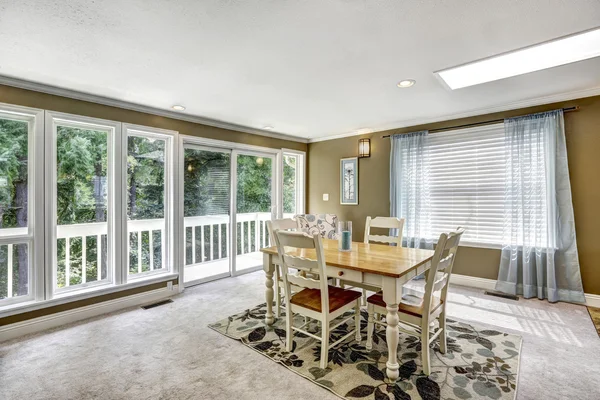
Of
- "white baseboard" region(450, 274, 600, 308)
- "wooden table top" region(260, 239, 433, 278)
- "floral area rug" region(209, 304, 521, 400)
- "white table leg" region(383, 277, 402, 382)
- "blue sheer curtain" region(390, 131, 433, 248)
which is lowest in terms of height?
"floral area rug" region(209, 304, 521, 400)

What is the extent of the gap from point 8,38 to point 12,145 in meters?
1.22

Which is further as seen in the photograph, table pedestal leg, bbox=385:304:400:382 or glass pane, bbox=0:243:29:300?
glass pane, bbox=0:243:29:300

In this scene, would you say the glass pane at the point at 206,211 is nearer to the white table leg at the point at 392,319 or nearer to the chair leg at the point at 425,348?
the white table leg at the point at 392,319

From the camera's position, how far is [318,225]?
4.52m

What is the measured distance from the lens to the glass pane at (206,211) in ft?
14.3

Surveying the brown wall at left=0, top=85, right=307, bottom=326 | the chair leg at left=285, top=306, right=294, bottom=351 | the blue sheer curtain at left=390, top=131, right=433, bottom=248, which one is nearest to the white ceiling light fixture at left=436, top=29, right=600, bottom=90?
the blue sheer curtain at left=390, top=131, right=433, bottom=248

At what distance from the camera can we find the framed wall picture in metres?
5.29

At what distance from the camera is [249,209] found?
5109mm

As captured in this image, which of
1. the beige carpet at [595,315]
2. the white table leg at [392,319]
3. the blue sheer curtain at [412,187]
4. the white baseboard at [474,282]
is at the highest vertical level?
the blue sheer curtain at [412,187]

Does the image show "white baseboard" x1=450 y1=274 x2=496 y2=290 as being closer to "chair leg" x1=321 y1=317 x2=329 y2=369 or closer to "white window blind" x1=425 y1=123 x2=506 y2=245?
"white window blind" x1=425 y1=123 x2=506 y2=245

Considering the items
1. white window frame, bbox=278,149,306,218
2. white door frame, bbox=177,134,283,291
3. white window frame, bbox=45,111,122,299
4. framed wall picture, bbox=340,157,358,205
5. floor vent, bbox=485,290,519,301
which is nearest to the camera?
white window frame, bbox=45,111,122,299

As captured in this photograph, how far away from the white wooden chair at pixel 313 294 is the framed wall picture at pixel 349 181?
2929 mm

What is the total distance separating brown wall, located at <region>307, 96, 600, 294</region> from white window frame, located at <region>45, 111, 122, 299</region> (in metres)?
3.46

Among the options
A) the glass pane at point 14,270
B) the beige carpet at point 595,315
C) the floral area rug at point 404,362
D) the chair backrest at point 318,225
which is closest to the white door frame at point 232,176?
the chair backrest at point 318,225
